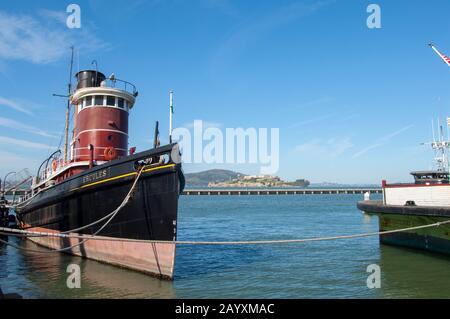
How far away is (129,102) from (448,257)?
54.2 ft

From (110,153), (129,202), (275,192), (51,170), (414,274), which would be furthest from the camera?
(275,192)

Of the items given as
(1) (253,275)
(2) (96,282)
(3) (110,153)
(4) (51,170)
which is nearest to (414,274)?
(1) (253,275)

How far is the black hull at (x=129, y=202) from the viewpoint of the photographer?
40.9 ft

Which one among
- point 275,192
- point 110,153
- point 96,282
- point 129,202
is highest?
point 110,153

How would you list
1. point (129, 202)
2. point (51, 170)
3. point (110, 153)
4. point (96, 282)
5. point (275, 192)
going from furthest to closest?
1. point (275, 192)
2. point (51, 170)
3. point (110, 153)
4. point (129, 202)
5. point (96, 282)

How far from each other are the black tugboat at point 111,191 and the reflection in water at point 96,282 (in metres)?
0.40

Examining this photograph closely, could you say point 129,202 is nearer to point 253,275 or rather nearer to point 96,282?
point 96,282

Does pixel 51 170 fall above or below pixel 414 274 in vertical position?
above

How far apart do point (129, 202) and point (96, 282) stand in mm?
2984

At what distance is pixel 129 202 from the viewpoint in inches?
527

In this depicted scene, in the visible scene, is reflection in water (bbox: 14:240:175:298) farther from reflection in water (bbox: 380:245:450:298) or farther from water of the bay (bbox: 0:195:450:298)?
reflection in water (bbox: 380:245:450:298)

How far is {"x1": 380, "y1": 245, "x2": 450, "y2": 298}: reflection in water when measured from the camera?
12.0 metres
